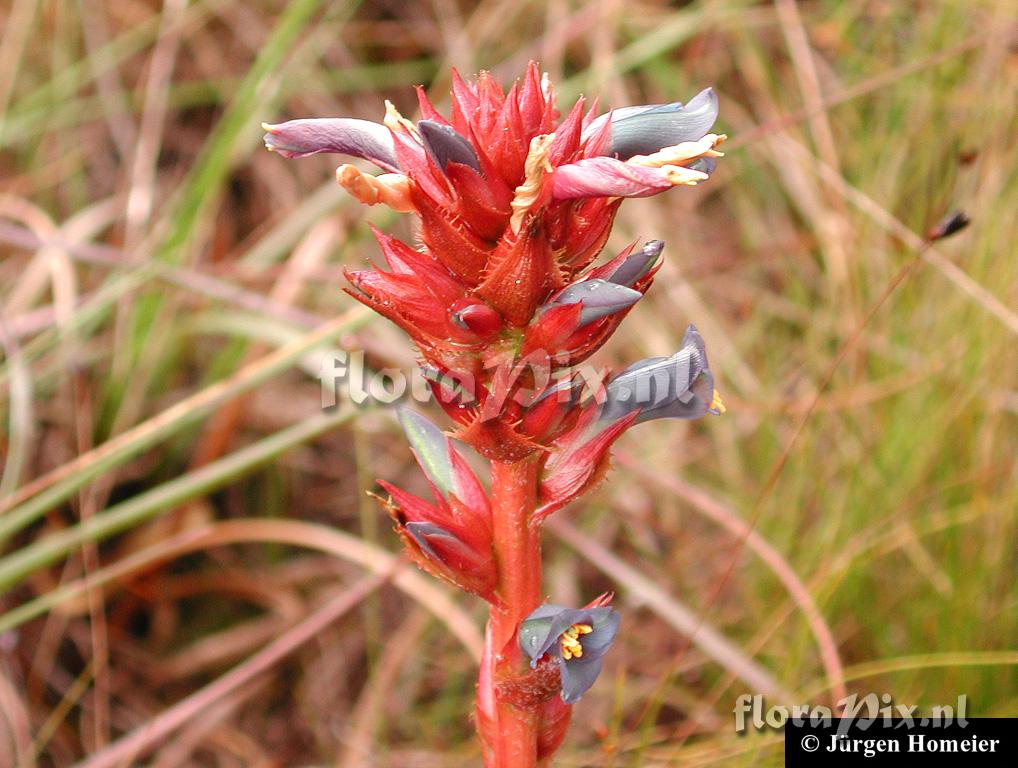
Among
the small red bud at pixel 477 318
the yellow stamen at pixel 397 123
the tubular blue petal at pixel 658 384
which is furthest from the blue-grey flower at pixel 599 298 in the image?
the yellow stamen at pixel 397 123

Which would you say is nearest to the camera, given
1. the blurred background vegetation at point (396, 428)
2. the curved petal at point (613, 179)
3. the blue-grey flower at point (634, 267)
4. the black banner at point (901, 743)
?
the curved petal at point (613, 179)

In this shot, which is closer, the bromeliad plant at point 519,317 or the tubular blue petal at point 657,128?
the bromeliad plant at point 519,317

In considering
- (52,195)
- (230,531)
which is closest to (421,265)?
(230,531)

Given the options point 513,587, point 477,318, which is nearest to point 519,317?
point 477,318

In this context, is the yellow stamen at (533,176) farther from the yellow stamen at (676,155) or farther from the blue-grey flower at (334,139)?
the blue-grey flower at (334,139)

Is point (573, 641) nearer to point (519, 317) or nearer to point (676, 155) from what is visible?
point (519, 317)

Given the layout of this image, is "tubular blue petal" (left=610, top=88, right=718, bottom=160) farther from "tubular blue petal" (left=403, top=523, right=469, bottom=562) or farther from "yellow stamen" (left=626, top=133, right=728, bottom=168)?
"tubular blue petal" (left=403, top=523, right=469, bottom=562)

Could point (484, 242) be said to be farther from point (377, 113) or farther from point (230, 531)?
point (377, 113)
